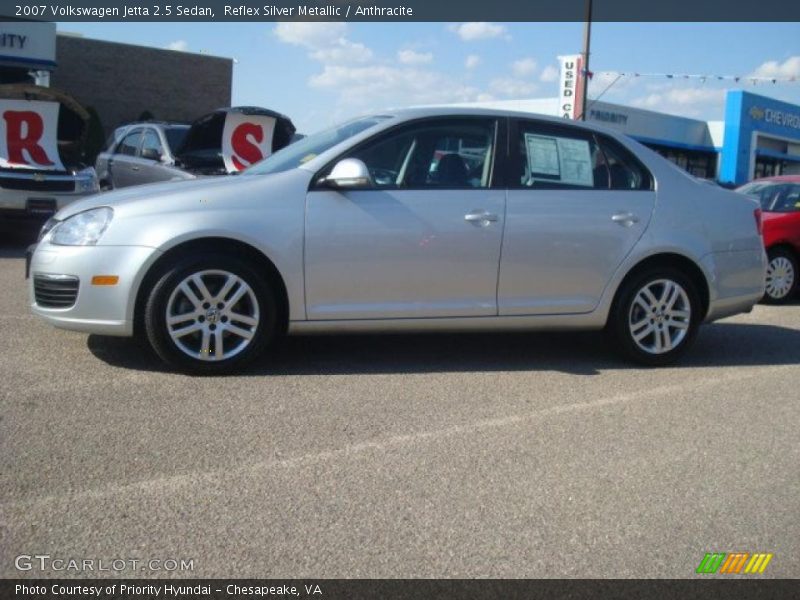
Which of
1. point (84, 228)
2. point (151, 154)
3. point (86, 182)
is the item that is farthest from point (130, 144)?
point (84, 228)

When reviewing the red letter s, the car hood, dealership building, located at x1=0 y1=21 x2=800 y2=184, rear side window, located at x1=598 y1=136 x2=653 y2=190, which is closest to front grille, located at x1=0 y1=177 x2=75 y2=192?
the red letter s

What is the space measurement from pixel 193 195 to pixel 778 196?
7728 mm

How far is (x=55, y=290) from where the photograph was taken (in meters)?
4.93

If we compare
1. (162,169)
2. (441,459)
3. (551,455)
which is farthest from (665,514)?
(162,169)

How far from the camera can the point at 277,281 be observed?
202 inches

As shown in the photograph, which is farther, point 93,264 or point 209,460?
point 93,264

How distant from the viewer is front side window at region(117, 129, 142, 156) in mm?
11742

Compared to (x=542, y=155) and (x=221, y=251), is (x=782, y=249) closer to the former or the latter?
(x=542, y=155)

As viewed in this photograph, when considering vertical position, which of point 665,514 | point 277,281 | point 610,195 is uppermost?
point 610,195

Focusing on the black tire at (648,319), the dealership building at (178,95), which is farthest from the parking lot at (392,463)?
the dealership building at (178,95)

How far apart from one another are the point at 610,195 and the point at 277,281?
7.58ft

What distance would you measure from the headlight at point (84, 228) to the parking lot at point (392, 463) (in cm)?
74

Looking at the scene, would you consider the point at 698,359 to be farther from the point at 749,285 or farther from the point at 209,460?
the point at 209,460
